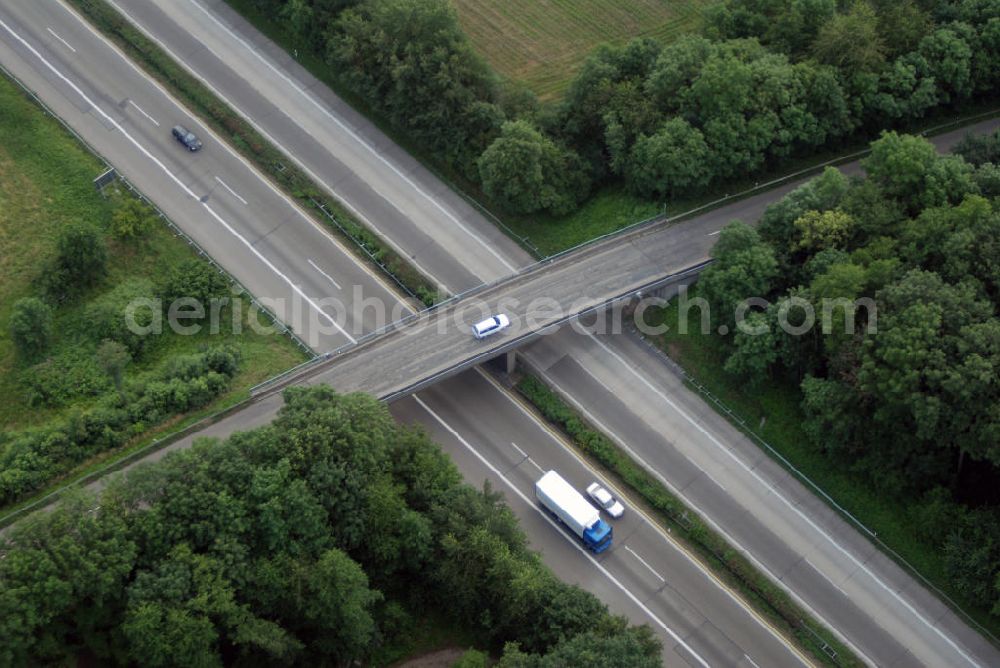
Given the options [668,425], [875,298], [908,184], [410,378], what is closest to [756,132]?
[908,184]

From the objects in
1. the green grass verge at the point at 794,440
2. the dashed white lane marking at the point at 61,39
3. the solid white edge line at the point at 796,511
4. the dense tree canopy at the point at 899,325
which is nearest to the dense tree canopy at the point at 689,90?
the dense tree canopy at the point at 899,325

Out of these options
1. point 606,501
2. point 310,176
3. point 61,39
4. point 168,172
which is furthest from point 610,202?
point 61,39

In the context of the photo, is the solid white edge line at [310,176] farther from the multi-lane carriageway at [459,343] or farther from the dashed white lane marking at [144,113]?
the dashed white lane marking at [144,113]

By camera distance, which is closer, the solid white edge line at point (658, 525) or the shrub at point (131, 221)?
the solid white edge line at point (658, 525)

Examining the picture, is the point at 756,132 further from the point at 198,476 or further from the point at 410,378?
the point at 198,476

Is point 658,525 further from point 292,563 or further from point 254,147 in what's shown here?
point 254,147
